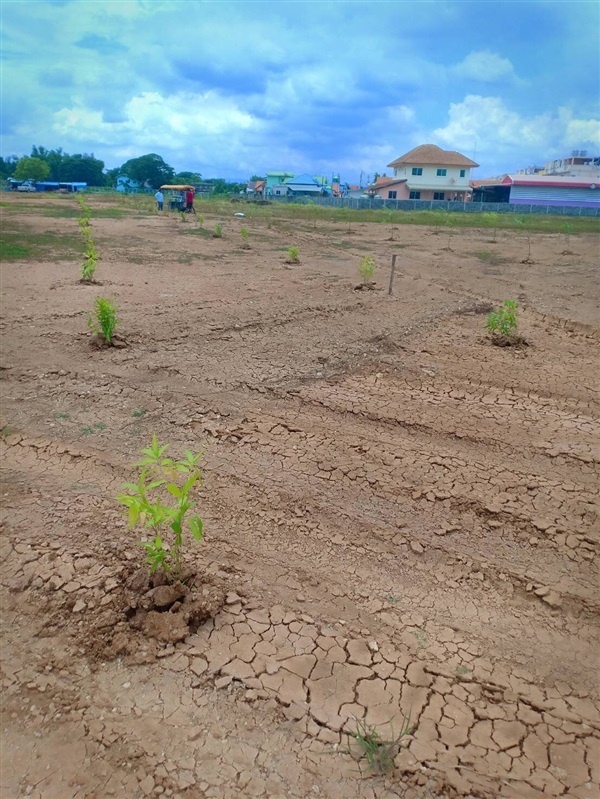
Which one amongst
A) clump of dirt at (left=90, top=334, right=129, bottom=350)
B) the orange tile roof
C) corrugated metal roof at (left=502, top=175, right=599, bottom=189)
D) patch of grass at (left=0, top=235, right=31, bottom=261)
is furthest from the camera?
the orange tile roof

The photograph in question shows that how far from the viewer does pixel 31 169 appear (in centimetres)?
6962

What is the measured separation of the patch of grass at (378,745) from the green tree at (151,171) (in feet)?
281

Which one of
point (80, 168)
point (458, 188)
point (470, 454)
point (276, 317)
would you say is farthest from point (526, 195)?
point (80, 168)

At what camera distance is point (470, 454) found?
4.00 meters

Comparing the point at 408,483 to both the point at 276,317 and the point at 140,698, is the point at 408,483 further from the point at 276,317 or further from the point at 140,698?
the point at 276,317

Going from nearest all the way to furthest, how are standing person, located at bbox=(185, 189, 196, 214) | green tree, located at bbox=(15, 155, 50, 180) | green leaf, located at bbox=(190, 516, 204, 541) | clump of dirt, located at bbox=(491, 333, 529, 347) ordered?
green leaf, located at bbox=(190, 516, 204, 541), clump of dirt, located at bbox=(491, 333, 529, 347), standing person, located at bbox=(185, 189, 196, 214), green tree, located at bbox=(15, 155, 50, 180)

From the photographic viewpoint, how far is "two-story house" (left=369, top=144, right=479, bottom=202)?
52.3m

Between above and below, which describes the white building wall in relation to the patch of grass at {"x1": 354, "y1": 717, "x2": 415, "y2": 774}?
above

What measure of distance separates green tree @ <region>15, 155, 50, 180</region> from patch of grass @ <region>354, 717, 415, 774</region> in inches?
3230

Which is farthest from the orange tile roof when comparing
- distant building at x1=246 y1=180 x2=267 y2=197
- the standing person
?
the standing person

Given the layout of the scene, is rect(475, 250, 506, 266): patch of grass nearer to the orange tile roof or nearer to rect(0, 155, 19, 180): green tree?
the orange tile roof

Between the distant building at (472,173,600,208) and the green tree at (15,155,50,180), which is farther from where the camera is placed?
the green tree at (15,155,50,180)

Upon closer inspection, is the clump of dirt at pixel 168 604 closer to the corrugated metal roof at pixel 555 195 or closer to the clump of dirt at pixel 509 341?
the clump of dirt at pixel 509 341

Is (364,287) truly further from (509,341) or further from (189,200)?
(189,200)
